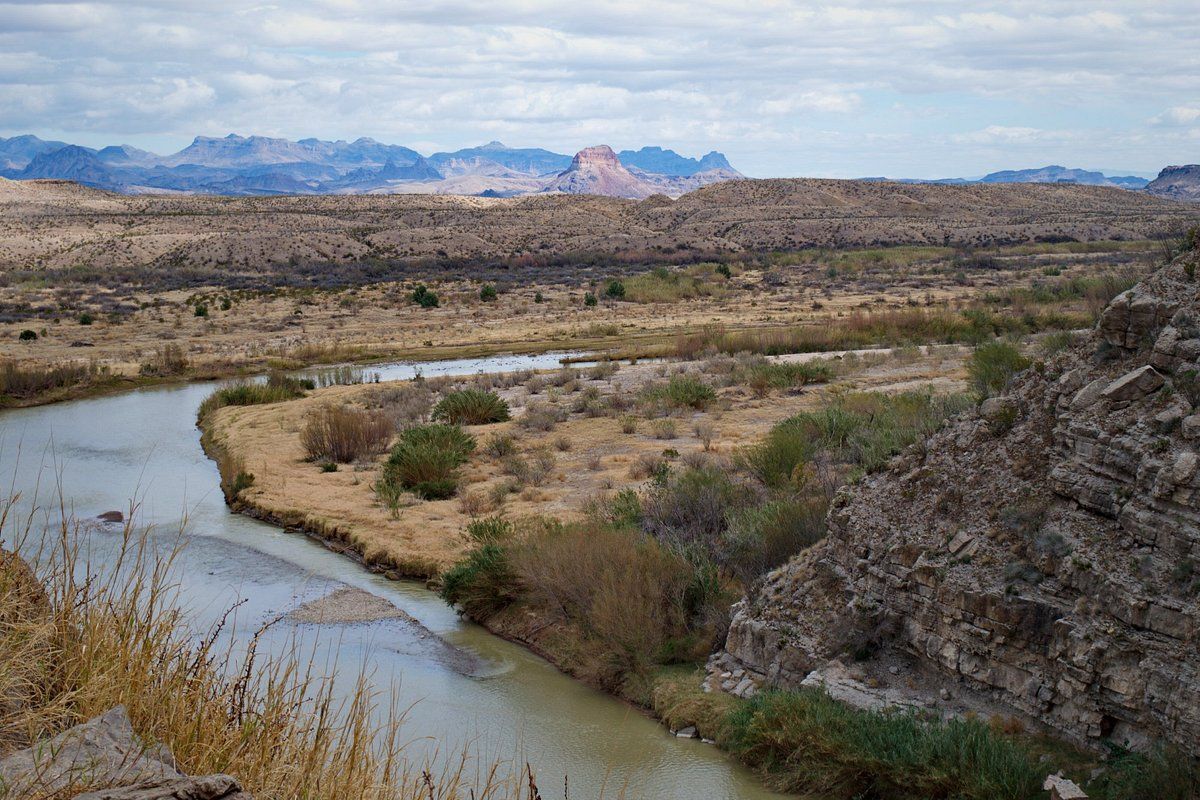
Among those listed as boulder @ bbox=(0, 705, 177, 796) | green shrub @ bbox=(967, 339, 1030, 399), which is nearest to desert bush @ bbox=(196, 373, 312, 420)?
green shrub @ bbox=(967, 339, 1030, 399)

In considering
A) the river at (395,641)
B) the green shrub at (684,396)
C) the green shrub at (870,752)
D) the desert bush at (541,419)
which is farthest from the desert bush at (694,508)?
the green shrub at (684,396)

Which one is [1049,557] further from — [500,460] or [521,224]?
[521,224]

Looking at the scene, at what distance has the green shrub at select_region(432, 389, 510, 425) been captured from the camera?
26.2 metres

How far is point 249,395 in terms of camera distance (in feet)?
99.5

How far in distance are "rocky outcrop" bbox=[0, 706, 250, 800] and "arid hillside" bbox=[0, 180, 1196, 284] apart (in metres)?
68.5

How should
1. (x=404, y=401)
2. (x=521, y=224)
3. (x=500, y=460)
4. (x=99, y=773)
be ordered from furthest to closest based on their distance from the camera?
(x=521, y=224) → (x=404, y=401) → (x=500, y=460) → (x=99, y=773)

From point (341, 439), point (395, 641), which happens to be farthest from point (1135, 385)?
point (341, 439)

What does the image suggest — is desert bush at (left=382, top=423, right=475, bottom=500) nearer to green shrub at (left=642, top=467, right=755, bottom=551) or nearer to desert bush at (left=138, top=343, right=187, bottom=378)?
green shrub at (left=642, top=467, right=755, bottom=551)

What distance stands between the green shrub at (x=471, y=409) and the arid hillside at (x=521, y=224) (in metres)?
48.2

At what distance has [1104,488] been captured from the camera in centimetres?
874

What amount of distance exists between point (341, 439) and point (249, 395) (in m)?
8.02

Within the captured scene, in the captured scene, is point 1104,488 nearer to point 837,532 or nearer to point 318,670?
point 837,532

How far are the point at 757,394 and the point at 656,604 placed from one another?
1603 centimetres

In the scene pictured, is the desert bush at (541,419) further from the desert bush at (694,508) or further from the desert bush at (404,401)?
the desert bush at (694,508)
